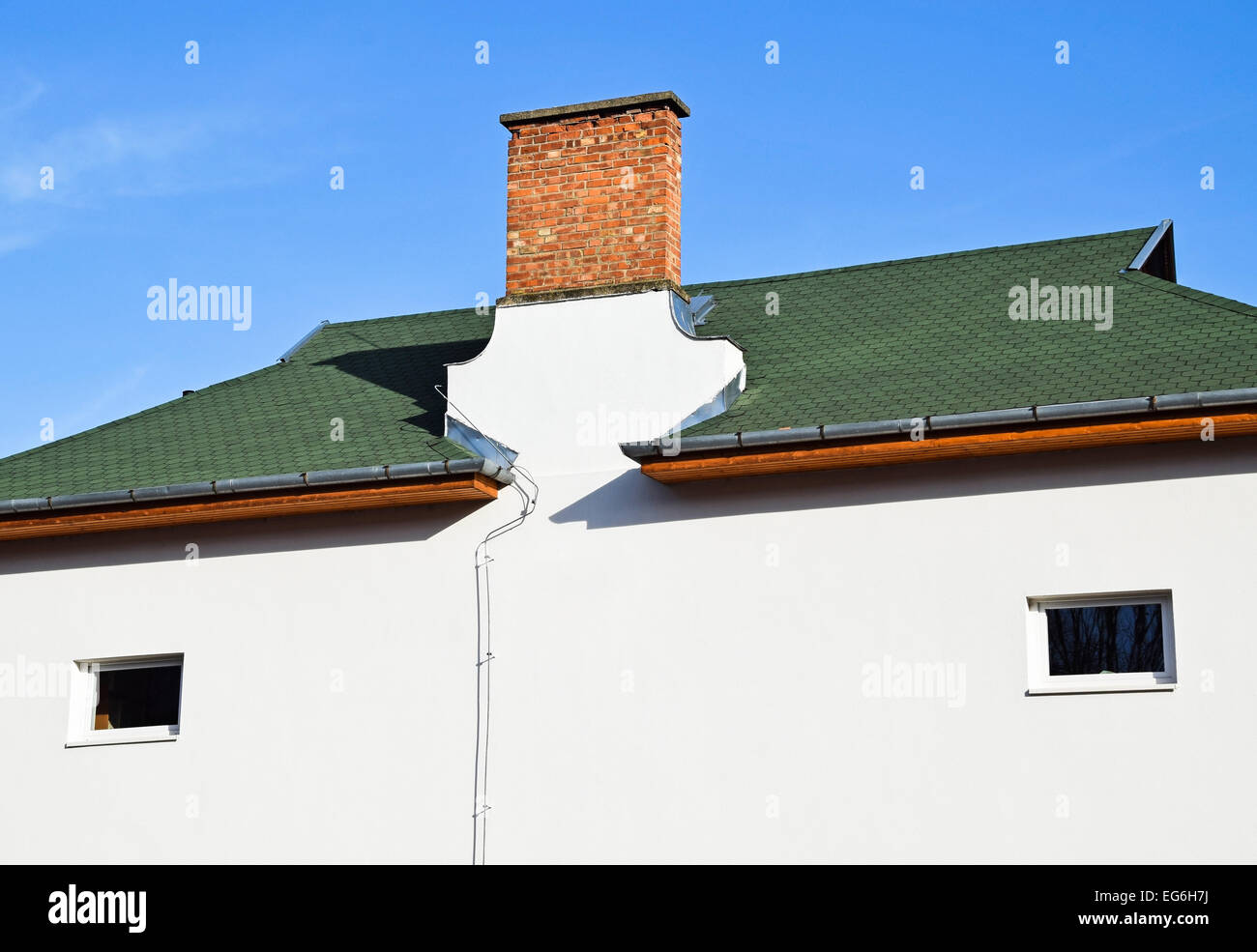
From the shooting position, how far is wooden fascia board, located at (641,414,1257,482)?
8961 millimetres

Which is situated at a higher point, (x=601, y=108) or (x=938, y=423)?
(x=601, y=108)

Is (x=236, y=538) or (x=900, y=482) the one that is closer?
(x=900, y=482)

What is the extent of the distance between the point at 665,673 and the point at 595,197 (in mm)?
3680

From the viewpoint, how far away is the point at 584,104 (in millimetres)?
11672

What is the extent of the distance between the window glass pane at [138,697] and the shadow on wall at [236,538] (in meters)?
0.83

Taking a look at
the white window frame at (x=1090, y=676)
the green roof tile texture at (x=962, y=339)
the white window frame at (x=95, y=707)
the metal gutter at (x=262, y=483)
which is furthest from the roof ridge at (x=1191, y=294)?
the white window frame at (x=95, y=707)

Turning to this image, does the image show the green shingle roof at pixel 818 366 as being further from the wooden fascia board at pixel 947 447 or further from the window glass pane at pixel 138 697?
the window glass pane at pixel 138 697

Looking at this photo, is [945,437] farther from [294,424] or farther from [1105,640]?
[294,424]

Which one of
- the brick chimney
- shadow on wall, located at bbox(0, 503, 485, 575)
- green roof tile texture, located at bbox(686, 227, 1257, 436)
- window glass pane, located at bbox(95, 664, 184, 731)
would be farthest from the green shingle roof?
window glass pane, located at bbox(95, 664, 184, 731)

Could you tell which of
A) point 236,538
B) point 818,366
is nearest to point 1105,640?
point 818,366

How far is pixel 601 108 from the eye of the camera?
11.6 m

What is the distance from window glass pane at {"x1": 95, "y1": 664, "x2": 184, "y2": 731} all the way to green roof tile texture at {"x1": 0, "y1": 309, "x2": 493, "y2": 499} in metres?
1.38
